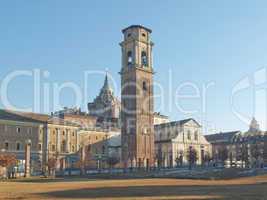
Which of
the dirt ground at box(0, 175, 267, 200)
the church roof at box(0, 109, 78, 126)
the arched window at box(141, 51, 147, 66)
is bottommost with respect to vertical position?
the dirt ground at box(0, 175, 267, 200)

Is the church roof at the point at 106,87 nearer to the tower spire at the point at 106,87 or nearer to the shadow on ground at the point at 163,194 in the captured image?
the tower spire at the point at 106,87

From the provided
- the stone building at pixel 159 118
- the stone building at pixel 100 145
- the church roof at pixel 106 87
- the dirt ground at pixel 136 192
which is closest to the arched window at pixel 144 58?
the stone building at pixel 100 145

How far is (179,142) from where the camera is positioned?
11062cm

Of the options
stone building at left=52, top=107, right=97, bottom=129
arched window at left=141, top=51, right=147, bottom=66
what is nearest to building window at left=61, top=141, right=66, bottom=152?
stone building at left=52, top=107, right=97, bottom=129

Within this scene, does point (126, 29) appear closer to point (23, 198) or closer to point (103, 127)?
point (103, 127)

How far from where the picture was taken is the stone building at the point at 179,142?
108 m

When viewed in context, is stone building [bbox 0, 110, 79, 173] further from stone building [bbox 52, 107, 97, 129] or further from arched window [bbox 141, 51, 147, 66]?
arched window [bbox 141, 51, 147, 66]

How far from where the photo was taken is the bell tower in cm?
9262

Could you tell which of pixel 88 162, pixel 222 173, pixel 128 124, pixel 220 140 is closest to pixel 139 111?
pixel 128 124

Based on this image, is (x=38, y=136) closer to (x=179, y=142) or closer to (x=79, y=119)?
(x=79, y=119)

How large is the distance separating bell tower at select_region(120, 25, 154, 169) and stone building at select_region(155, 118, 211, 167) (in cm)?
1172

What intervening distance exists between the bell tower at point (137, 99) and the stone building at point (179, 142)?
1172 cm

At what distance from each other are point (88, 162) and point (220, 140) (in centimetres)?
6065

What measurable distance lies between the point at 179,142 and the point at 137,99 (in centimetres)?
2374
